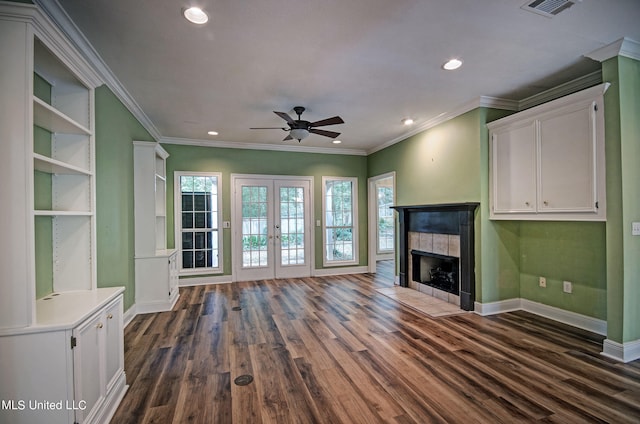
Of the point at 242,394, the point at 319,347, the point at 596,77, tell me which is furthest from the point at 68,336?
the point at 596,77

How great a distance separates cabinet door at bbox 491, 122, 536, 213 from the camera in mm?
3516

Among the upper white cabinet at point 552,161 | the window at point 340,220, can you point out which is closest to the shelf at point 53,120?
the upper white cabinet at point 552,161

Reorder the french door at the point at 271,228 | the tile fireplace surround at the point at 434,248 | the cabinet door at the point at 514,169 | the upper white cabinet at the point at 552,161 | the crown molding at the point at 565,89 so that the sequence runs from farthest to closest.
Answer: the french door at the point at 271,228 < the tile fireplace surround at the point at 434,248 < the cabinet door at the point at 514,169 < the crown molding at the point at 565,89 < the upper white cabinet at the point at 552,161

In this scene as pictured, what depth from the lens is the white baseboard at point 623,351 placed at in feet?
8.74

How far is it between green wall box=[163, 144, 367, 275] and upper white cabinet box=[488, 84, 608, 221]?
3.34 m

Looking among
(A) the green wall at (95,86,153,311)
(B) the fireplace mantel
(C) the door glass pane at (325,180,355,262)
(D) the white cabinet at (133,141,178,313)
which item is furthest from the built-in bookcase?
(C) the door glass pane at (325,180,355,262)

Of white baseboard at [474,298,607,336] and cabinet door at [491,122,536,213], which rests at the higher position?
cabinet door at [491,122,536,213]

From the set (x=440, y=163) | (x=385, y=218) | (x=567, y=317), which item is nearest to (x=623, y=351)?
(x=567, y=317)

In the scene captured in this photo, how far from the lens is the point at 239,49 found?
270 centimetres

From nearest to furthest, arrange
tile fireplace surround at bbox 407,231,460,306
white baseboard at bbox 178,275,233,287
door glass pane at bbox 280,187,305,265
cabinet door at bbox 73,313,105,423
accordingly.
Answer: cabinet door at bbox 73,313,105,423 < tile fireplace surround at bbox 407,231,460,306 < white baseboard at bbox 178,275,233,287 < door glass pane at bbox 280,187,305,265

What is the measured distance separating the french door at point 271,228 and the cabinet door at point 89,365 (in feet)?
13.8

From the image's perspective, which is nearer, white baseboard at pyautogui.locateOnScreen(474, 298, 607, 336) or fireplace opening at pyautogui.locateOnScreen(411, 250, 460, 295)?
white baseboard at pyautogui.locateOnScreen(474, 298, 607, 336)

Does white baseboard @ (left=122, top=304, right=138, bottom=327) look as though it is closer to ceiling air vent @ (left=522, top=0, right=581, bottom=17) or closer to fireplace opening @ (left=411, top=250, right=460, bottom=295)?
fireplace opening @ (left=411, top=250, right=460, bottom=295)

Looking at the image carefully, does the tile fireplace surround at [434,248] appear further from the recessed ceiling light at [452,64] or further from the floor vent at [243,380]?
the floor vent at [243,380]
